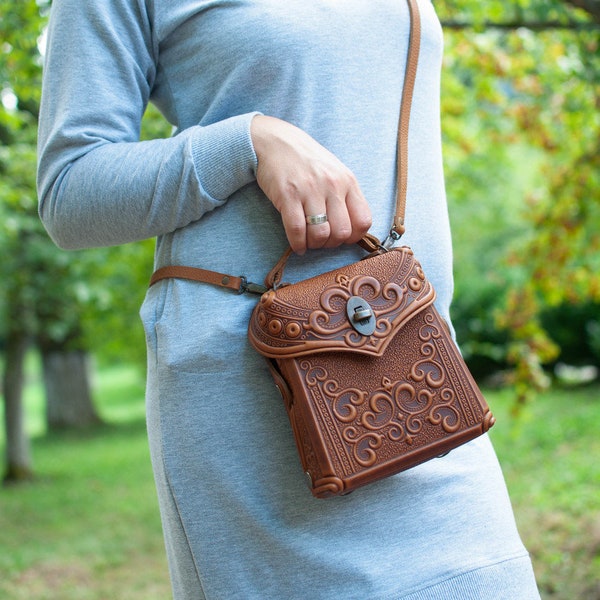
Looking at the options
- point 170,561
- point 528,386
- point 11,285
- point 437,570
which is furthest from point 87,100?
point 11,285

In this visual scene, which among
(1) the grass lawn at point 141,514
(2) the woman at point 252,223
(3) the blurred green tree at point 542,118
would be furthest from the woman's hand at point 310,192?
(1) the grass lawn at point 141,514

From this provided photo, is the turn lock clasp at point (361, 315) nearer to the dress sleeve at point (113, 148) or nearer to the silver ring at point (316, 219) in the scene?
the silver ring at point (316, 219)

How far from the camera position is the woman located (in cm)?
111

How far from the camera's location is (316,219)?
1.09 meters

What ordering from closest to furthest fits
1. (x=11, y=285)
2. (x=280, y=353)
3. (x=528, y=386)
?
(x=280, y=353), (x=528, y=386), (x=11, y=285)

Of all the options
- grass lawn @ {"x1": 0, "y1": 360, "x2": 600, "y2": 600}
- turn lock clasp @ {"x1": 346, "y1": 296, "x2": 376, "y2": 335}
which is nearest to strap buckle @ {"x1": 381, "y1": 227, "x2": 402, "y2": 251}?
turn lock clasp @ {"x1": 346, "y1": 296, "x2": 376, "y2": 335}

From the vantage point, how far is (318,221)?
109cm

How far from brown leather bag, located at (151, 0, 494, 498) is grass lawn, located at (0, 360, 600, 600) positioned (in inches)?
156

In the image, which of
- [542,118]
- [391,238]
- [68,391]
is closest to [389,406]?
[391,238]

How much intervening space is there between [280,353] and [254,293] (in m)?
0.12

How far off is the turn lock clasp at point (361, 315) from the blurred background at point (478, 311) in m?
2.53

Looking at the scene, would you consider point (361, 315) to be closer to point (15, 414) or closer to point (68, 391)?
point (15, 414)

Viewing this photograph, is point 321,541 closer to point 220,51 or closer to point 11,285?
point 220,51

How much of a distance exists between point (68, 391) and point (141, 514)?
917 centimetres
